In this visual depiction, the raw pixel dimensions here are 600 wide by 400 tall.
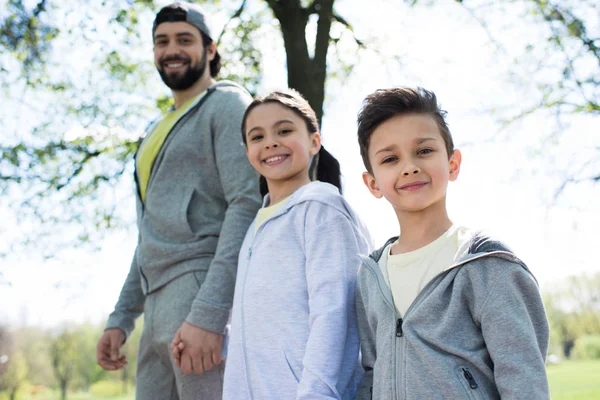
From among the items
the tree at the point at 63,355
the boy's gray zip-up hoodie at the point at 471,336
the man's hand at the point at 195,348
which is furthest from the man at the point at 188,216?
the tree at the point at 63,355

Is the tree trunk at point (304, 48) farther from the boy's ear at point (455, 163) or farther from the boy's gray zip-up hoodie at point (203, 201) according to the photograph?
the boy's ear at point (455, 163)

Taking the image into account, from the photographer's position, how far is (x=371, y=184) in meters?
2.36

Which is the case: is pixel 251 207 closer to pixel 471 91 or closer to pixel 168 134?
pixel 168 134

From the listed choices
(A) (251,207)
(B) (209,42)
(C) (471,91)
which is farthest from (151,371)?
(C) (471,91)

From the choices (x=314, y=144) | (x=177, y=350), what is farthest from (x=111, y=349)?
(x=314, y=144)

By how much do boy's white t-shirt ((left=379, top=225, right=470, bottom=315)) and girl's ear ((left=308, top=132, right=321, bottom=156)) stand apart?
2.65 feet

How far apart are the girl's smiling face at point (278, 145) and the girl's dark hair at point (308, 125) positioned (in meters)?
0.02

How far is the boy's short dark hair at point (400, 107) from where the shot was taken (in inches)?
87.0

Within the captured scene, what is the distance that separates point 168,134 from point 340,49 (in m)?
6.31

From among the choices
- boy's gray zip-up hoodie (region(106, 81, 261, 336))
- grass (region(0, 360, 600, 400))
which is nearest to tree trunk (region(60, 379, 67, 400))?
grass (region(0, 360, 600, 400))

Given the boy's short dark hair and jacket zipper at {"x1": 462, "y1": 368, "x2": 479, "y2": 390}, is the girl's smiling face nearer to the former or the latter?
→ the boy's short dark hair

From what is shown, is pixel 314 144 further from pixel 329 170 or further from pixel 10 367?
pixel 10 367

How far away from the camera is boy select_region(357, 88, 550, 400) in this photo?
1777 millimetres

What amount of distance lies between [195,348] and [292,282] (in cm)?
56
